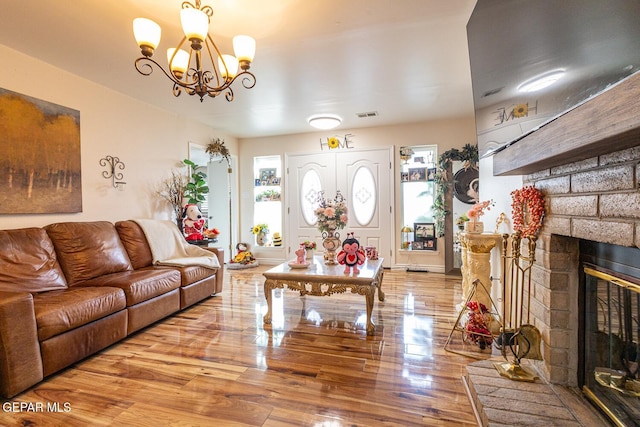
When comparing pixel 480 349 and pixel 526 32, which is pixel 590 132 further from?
pixel 480 349

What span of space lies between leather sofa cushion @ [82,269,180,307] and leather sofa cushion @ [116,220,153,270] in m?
0.25

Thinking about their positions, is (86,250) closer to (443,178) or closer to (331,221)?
(331,221)

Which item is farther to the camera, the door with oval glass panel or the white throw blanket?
the door with oval glass panel

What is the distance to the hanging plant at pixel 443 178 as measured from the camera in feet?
14.9

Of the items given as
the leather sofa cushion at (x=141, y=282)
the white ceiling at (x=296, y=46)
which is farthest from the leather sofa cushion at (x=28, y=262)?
the white ceiling at (x=296, y=46)

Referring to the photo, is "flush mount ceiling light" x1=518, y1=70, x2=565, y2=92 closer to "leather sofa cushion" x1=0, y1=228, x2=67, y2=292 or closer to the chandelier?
the chandelier

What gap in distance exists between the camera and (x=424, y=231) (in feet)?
16.5

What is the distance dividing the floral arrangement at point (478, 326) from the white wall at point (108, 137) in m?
3.96

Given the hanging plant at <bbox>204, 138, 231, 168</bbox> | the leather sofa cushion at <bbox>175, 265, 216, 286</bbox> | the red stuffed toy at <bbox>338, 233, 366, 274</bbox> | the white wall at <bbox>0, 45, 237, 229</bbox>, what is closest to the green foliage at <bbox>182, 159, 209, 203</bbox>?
the white wall at <bbox>0, 45, 237, 229</bbox>

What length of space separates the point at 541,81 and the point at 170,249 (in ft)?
12.5

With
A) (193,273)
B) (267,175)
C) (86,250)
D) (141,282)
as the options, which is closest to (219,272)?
(193,273)

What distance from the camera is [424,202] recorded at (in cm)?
504

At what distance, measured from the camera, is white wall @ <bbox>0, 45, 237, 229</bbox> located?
2699 mm

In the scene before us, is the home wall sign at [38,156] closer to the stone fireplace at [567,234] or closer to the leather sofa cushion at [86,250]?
the leather sofa cushion at [86,250]
